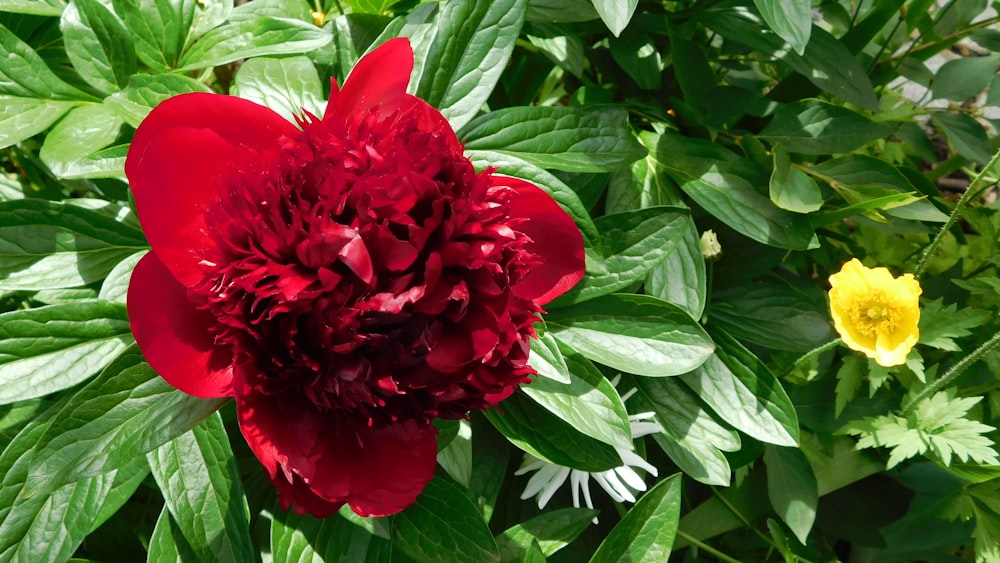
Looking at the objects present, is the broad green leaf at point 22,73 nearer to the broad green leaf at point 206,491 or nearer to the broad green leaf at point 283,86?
the broad green leaf at point 283,86

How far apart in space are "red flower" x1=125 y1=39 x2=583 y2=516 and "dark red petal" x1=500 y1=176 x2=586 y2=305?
0.06m

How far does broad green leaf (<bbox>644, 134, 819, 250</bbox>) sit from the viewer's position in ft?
3.18

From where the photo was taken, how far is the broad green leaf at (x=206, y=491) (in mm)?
742

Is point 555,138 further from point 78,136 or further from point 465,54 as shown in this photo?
point 78,136

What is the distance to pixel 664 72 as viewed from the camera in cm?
121

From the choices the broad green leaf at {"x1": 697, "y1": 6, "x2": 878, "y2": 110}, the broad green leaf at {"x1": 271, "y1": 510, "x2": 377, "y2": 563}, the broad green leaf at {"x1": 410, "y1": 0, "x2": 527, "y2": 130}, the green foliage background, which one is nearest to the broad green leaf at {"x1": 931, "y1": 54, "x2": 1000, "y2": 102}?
the green foliage background

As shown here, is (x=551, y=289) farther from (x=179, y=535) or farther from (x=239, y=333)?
(x=179, y=535)

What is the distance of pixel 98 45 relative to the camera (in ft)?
2.83

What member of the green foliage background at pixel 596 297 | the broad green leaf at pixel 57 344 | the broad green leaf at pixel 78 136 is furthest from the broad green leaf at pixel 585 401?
the broad green leaf at pixel 78 136

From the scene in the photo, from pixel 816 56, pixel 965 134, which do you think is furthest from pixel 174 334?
pixel 965 134

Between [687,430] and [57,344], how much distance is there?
0.64 meters

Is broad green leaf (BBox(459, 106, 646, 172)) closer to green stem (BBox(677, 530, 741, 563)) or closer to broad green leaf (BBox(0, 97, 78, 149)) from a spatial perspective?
broad green leaf (BBox(0, 97, 78, 149))

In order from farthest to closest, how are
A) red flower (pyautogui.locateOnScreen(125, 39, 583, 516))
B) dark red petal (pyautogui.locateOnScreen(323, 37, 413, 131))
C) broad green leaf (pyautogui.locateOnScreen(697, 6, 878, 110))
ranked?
broad green leaf (pyautogui.locateOnScreen(697, 6, 878, 110)) < dark red petal (pyautogui.locateOnScreen(323, 37, 413, 131)) < red flower (pyautogui.locateOnScreen(125, 39, 583, 516))

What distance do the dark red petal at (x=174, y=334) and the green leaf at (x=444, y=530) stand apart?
304mm
